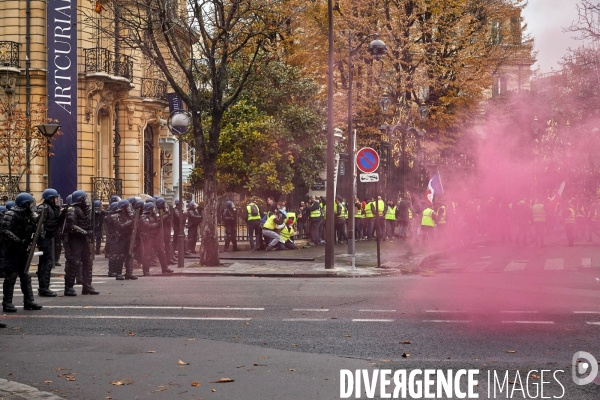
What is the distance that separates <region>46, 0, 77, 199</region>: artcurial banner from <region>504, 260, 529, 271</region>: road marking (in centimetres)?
1676

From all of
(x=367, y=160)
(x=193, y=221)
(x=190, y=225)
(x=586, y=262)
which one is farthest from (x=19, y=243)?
(x=586, y=262)

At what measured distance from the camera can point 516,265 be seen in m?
20.9

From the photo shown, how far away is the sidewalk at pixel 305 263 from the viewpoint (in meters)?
19.3

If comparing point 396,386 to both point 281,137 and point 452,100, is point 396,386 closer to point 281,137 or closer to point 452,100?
point 281,137

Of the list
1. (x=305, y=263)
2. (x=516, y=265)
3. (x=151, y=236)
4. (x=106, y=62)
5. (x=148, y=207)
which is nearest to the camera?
(x=148, y=207)

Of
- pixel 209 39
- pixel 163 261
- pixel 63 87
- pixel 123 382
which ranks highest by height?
pixel 63 87

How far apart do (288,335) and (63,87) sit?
24.0 m

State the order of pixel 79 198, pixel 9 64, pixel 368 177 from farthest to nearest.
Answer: pixel 9 64 → pixel 368 177 → pixel 79 198

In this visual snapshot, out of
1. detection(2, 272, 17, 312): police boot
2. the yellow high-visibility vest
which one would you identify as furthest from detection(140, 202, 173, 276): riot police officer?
the yellow high-visibility vest

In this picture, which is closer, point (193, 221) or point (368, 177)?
point (368, 177)

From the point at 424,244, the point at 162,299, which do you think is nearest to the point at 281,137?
the point at 424,244

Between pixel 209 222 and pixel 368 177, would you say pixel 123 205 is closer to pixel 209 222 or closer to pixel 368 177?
pixel 209 222

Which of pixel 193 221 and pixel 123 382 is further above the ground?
pixel 193 221

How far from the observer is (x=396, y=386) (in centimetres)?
718
